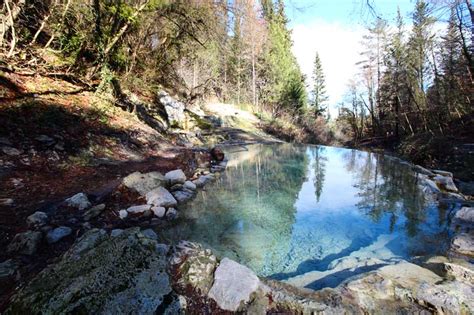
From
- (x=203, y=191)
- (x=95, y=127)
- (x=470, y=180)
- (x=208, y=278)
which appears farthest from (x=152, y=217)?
(x=470, y=180)

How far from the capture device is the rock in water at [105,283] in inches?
69.1

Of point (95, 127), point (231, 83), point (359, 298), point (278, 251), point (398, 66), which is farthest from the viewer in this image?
point (231, 83)

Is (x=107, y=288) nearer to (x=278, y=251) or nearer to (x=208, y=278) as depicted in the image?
(x=208, y=278)

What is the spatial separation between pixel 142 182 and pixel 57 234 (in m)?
1.84

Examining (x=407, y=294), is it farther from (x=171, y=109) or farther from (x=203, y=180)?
(x=171, y=109)

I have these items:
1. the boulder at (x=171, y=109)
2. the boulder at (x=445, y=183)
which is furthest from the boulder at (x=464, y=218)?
the boulder at (x=171, y=109)

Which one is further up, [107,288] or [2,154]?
[2,154]

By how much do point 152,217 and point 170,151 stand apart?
14.2 ft

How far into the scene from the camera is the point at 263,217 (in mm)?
5020

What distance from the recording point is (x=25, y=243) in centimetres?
306

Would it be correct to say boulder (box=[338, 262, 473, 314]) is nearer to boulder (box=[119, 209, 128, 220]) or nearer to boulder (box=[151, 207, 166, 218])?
boulder (box=[151, 207, 166, 218])

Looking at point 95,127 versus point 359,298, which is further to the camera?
point 95,127

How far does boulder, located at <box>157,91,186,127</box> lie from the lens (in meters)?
12.7

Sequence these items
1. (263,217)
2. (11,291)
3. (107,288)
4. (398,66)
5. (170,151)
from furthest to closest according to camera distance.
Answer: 1. (398,66)
2. (170,151)
3. (263,217)
4. (11,291)
5. (107,288)
